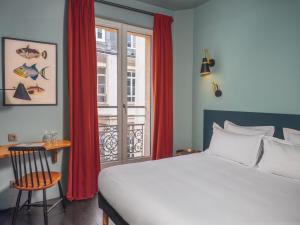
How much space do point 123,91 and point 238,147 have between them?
189cm

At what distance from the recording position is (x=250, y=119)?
2.77 metres

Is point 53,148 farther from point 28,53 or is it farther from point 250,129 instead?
point 250,129

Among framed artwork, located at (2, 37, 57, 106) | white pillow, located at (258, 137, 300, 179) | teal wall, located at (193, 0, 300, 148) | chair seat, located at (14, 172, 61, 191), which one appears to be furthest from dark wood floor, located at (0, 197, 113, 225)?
teal wall, located at (193, 0, 300, 148)

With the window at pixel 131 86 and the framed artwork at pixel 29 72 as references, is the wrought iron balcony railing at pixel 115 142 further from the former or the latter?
the framed artwork at pixel 29 72

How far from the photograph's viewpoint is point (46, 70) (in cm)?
272

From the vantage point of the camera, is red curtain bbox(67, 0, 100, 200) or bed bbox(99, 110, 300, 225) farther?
red curtain bbox(67, 0, 100, 200)

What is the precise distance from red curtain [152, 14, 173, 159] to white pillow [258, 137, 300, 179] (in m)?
1.71

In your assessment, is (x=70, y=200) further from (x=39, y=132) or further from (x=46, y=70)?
(x=46, y=70)

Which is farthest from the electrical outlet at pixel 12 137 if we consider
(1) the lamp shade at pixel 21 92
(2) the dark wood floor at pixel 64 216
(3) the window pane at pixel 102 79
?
(3) the window pane at pixel 102 79

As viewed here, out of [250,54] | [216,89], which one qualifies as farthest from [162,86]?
[250,54]

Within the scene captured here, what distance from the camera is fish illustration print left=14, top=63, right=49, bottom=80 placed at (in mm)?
2551

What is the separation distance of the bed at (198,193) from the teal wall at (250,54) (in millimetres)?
382

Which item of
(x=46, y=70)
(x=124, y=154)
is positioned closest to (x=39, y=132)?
(x=46, y=70)

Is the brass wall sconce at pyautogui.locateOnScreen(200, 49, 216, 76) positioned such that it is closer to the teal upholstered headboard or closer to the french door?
the teal upholstered headboard
